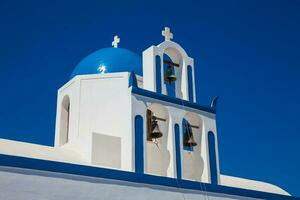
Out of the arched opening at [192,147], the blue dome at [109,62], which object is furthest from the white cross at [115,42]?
the arched opening at [192,147]

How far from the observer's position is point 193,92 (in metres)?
10.3

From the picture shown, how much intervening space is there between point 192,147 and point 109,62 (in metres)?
3.36

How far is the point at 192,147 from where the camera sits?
10.2m

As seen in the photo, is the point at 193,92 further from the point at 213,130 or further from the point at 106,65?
the point at 106,65

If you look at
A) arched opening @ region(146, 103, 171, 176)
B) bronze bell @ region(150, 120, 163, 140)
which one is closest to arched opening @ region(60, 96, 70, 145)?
arched opening @ region(146, 103, 171, 176)

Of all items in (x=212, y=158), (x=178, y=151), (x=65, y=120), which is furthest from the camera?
(x=65, y=120)

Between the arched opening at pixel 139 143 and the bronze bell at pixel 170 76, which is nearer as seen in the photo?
the arched opening at pixel 139 143

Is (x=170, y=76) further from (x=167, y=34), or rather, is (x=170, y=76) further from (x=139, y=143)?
(x=139, y=143)

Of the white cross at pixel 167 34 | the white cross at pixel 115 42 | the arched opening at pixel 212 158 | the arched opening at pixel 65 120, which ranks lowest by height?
the arched opening at pixel 212 158

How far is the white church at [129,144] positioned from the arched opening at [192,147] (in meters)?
0.02

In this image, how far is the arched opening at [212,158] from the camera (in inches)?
380

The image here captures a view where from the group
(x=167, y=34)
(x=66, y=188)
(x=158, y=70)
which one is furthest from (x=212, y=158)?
(x=66, y=188)

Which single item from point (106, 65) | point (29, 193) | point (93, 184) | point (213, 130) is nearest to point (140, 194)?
point (93, 184)

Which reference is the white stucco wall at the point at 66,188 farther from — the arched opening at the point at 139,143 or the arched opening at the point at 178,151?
the arched opening at the point at 178,151
